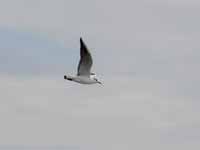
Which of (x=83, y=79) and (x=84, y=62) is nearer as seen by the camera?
(x=83, y=79)

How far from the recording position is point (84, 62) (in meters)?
50.3

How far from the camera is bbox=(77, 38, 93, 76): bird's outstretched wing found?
4896 cm

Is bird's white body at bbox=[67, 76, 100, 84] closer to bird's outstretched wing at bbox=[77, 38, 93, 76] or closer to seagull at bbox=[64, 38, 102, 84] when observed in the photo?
seagull at bbox=[64, 38, 102, 84]

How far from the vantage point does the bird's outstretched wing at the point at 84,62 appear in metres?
49.0

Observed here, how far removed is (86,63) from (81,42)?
3.64 m

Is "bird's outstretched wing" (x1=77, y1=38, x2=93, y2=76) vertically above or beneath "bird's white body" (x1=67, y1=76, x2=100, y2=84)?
above

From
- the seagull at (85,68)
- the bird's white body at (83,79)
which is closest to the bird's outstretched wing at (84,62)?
the seagull at (85,68)

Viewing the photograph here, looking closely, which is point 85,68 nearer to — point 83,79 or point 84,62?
point 84,62

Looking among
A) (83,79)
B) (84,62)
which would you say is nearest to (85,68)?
(84,62)

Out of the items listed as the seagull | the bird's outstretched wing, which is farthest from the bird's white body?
the bird's outstretched wing

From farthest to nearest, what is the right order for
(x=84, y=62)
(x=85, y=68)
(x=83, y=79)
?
(x=85, y=68) < (x=84, y=62) < (x=83, y=79)

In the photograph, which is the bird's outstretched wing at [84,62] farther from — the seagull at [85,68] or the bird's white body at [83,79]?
the bird's white body at [83,79]

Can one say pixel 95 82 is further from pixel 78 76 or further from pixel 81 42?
pixel 81 42

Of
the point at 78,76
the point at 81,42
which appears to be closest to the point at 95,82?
the point at 78,76
